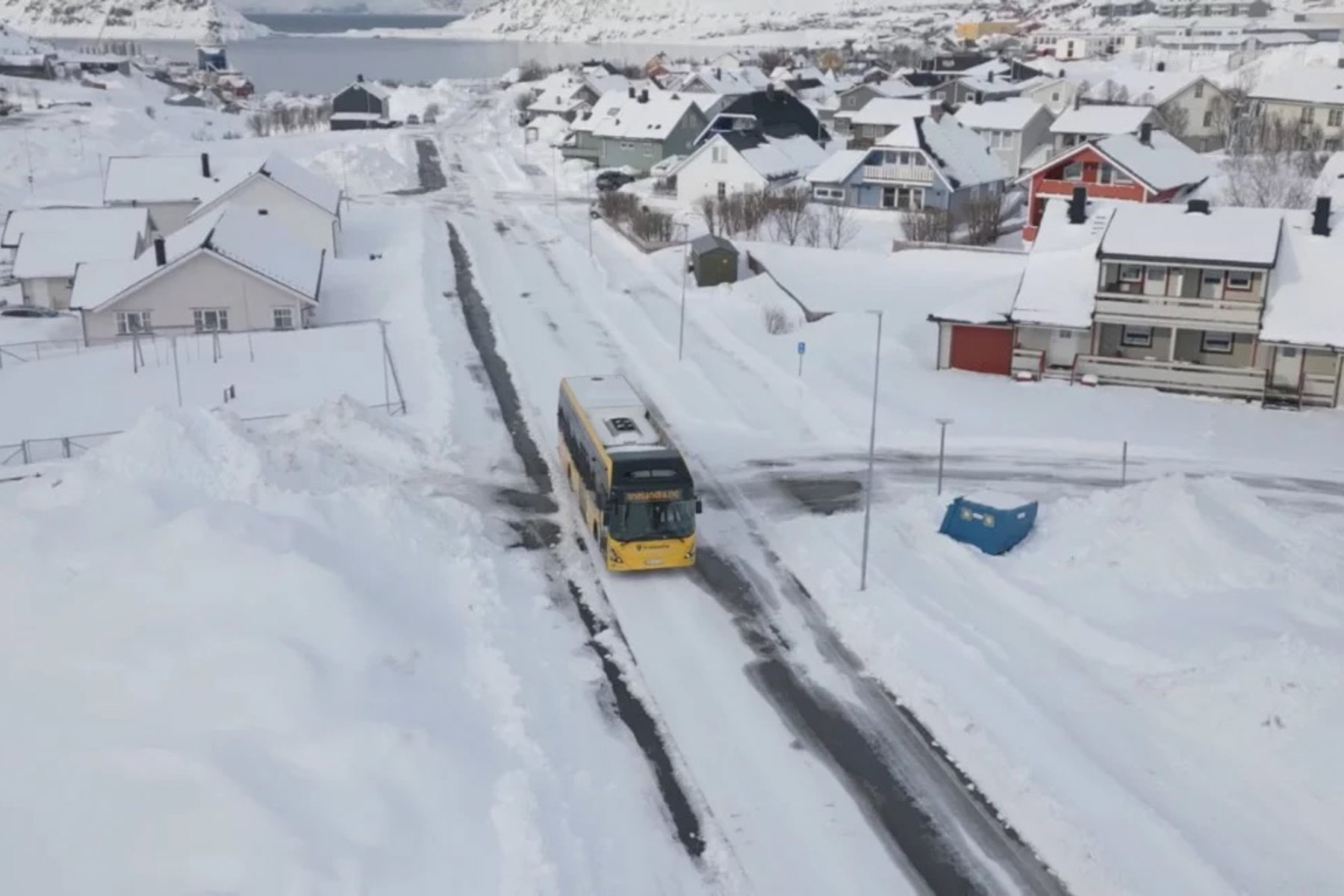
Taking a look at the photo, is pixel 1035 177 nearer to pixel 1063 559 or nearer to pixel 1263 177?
pixel 1263 177

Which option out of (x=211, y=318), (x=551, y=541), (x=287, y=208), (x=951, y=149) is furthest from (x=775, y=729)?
(x=951, y=149)

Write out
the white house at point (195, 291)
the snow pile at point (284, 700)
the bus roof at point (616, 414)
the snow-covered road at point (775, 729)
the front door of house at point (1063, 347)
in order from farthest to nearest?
the white house at point (195, 291) < the front door of house at point (1063, 347) < the bus roof at point (616, 414) < the snow-covered road at point (775, 729) < the snow pile at point (284, 700)

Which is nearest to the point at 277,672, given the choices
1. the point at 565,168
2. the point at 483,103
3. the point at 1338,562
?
the point at 1338,562

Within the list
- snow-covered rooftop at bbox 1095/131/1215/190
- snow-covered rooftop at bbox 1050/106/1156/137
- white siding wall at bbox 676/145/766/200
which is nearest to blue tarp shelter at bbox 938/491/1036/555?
snow-covered rooftop at bbox 1095/131/1215/190

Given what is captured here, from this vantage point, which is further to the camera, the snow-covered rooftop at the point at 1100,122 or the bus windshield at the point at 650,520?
the snow-covered rooftop at the point at 1100,122

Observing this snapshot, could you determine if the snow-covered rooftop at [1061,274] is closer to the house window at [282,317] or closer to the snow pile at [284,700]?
the snow pile at [284,700]

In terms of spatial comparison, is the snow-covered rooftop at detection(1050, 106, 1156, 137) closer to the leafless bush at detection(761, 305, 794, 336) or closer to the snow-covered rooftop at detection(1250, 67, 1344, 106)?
the snow-covered rooftop at detection(1250, 67, 1344, 106)

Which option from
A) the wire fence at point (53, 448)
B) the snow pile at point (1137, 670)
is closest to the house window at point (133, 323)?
the wire fence at point (53, 448)

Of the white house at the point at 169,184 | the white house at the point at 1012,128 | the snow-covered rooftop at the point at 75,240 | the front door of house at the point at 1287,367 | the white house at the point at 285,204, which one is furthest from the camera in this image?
the white house at the point at 1012,128
